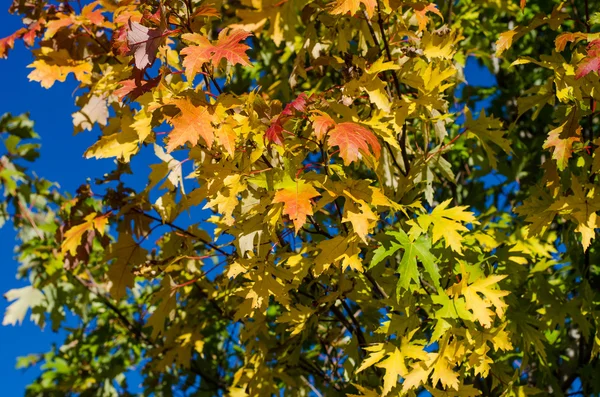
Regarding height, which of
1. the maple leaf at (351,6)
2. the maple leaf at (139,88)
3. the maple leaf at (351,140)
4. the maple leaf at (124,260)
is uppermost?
the maple leaf at (139,88)

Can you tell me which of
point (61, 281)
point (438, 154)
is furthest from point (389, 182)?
point (61, 281)

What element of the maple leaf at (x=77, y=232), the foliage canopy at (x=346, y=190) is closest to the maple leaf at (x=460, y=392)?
the foliage canopy at (x=346, y=190)

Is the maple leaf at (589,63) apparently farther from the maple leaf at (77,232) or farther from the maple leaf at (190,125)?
the maple leaf at (77,232)

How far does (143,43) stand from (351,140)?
786mm

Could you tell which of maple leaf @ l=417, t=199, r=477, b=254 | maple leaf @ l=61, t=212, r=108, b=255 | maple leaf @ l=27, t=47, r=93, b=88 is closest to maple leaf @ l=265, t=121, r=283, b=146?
maple leaf @ l=417, t=199, r=477, b=254

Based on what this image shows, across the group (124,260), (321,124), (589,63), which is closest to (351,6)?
(321,124)

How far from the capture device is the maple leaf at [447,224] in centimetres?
215

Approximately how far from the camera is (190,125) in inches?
→ 77.4

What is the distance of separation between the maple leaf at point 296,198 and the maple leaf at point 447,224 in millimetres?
506

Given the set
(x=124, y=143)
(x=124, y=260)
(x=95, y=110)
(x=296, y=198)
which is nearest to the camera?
(x=296, y=198)

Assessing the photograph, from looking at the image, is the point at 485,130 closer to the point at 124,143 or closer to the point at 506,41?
the point at 506,41

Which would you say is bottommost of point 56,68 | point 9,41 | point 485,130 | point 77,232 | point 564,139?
point 564,139

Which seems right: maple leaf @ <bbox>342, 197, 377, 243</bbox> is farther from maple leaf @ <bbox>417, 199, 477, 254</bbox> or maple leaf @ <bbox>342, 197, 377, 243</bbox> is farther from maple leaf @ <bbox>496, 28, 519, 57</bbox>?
maple leaf @ <bbox>496, 28, 519, 57</bbox>

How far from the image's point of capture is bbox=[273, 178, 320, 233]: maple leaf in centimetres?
182
